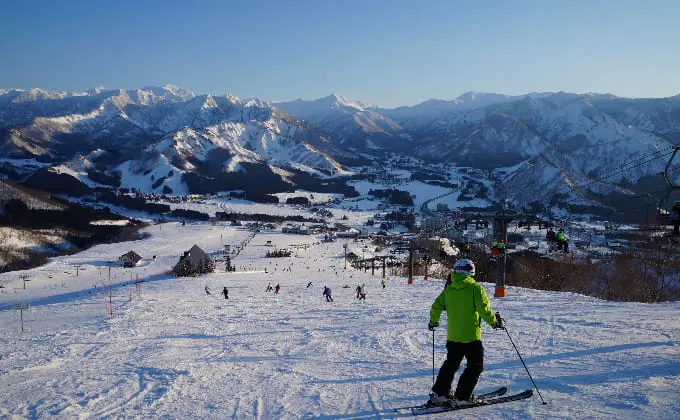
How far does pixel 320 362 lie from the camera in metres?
8.73

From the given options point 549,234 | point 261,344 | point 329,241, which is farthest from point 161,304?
point 329,241

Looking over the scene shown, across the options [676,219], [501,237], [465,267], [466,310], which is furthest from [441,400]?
[501,237]

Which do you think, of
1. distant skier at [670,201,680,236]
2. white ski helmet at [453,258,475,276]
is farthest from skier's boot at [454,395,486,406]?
distant skier at [670,201,680,236]

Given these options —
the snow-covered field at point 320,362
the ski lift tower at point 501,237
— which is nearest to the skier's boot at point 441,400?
the snow-covered field at point 320,362

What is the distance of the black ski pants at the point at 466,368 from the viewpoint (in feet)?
18.7

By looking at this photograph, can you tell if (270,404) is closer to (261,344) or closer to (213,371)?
(213,371)

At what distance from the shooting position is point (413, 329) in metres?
11.1

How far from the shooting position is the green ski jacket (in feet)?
18.3

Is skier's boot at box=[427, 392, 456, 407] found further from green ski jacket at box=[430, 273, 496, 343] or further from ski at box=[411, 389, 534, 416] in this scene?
green ski jacket at box=[430, 273, 496, 343]

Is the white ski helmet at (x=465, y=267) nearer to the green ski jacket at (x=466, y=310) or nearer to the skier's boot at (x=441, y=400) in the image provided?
the green ski jacket at (x=466, y=310)

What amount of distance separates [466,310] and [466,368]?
0.81 meters

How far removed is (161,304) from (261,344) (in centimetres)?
1061

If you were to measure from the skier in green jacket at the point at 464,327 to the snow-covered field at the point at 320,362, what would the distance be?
0.34 metres

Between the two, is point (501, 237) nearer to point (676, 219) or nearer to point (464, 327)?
point (676, 219)
